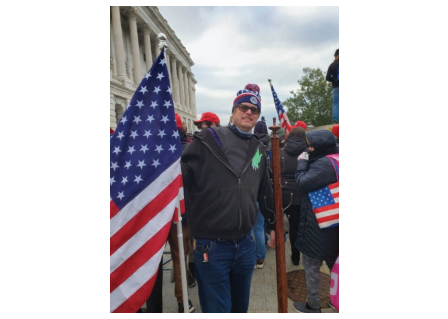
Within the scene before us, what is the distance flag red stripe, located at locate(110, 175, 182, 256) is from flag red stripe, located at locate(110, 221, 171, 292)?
127 mm

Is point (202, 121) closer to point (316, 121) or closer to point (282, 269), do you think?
point (282, 269)

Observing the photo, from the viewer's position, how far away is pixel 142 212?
178 cm

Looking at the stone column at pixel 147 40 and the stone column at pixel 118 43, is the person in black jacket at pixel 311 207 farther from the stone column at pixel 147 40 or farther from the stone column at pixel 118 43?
the stone column at pixel 147 40

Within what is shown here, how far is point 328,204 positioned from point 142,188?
1750mm

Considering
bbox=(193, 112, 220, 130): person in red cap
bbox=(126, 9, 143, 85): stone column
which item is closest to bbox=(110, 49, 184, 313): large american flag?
bbox=(193, 112, 220, 130): person in red cap

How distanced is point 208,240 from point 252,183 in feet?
1.90

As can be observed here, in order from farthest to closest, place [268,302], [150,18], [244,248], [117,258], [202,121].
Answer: [150,18]
[202,121]
[268,302]
[244,248]
[117,258]

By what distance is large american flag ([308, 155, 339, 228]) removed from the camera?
2.30 m

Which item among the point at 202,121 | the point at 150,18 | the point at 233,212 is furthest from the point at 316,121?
the point at 233,212

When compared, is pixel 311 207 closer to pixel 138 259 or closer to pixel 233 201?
pixel 233 201

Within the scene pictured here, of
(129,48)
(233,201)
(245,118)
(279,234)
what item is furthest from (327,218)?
(129,48)

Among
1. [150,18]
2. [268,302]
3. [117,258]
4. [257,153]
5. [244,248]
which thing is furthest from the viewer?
[150,18]

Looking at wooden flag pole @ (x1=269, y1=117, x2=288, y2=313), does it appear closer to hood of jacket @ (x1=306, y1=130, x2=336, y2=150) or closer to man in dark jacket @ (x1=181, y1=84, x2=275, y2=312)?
man in dark jacket @ (x1=181, y1=84, x2=275, y2=312)

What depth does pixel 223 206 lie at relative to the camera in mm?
1811
